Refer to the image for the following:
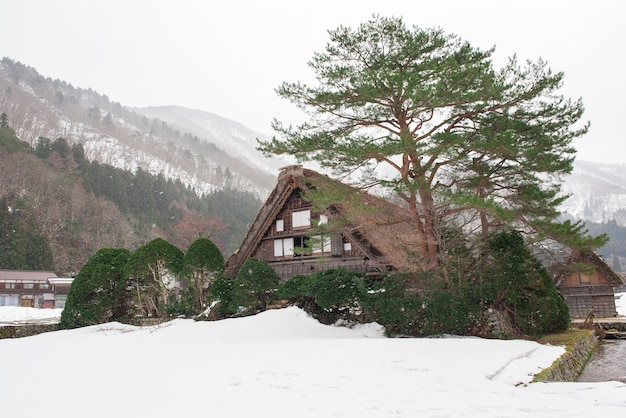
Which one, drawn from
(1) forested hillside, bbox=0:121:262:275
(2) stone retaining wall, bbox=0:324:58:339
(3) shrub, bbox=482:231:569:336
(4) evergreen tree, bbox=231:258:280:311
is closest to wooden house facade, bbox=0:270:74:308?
(1) forested hillside, bbox=0:121:262:275

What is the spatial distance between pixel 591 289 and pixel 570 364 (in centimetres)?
1817

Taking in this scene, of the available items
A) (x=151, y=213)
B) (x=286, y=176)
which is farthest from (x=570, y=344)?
(x=151, y=213)

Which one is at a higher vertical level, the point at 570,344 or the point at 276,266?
the point at 276,266

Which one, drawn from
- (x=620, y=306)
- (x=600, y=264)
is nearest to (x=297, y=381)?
(x=600, y=264)

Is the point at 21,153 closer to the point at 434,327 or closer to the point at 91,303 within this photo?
the point at 91,303

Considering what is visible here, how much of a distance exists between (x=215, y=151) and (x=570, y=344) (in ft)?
445

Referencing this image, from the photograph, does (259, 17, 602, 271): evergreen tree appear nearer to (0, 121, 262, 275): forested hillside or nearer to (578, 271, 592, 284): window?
(578, 271, 592, 284): window

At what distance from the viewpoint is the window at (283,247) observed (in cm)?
2186

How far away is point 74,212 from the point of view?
52.1 m

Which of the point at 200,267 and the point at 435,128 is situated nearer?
the point at 435,128

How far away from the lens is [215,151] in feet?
458

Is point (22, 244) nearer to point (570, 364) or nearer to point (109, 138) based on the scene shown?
point (570, 364)

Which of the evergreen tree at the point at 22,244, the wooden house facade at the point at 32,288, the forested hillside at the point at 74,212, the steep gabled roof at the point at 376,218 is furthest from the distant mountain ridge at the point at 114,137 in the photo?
the steep gabled roof at the point at 376,218

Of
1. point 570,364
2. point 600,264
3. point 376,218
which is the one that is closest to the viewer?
point 570,364
